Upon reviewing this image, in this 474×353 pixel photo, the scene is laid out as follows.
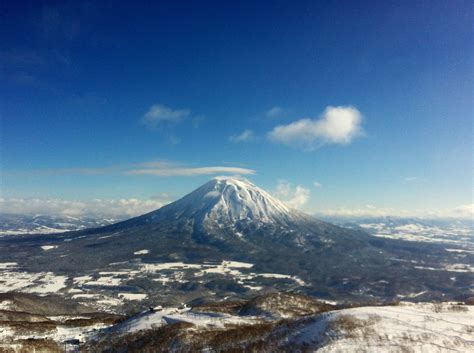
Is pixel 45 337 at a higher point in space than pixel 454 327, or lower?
lower

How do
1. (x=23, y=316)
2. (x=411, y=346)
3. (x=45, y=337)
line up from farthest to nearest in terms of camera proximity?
(x=23, y=316)
(x=45, y=337)
(x=411, y=346)

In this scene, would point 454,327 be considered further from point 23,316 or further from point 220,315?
point 23,316

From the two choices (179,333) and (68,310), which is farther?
(68,310)

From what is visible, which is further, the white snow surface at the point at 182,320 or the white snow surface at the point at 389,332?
the white snow surface at the point at 182,320

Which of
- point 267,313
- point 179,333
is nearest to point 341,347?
point 179,333

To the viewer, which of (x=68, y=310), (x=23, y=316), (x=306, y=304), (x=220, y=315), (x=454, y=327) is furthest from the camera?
(x=68, y=310)

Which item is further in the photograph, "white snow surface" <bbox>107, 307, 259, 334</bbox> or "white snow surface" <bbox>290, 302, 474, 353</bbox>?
"white snow surface" <bbox>107, 307, 259, 334</bbox>

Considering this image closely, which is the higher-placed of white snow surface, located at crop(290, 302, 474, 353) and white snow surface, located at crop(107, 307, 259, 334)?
white snow surface, located at crop(290, 302, 474, 353)

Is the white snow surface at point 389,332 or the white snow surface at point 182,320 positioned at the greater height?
the white snow surface at point 389,332

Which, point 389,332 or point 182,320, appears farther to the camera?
point 182,320

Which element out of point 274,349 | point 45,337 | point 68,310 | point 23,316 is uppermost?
point 274,349

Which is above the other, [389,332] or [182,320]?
[389,332]
